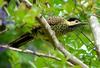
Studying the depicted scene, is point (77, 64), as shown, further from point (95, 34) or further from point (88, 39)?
point (88, 39)

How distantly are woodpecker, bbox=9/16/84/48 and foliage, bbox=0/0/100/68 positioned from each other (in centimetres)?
3

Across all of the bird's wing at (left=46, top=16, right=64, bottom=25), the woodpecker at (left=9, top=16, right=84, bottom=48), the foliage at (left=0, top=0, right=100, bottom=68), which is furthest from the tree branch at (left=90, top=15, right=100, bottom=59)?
the bird's wing at (left=46, top=16, right=64, bottom=25)

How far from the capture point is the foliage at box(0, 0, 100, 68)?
1.12 m

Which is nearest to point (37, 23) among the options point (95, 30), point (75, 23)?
point (95, 30)

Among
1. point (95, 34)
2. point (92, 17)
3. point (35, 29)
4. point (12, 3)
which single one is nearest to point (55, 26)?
point (35, 29)

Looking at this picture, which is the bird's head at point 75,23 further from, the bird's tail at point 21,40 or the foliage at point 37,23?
the bird's tail at point 21,40

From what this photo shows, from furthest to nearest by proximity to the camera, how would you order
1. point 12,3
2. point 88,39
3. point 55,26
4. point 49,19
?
1. point 55,26
2. point 49,19
3. point 88,39
4. point 12,3

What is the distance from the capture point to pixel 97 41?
42.7 inches

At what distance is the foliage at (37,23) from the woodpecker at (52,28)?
0.03 m

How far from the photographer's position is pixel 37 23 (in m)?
1.31

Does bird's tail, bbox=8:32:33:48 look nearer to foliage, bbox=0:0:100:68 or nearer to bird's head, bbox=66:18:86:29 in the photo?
foliage, bbox=0:0:100:68

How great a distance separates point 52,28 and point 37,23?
0.56 m

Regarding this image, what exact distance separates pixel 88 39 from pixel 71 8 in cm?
40

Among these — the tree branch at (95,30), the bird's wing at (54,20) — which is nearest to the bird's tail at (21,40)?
the bird's wing at (54,20)
